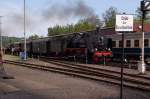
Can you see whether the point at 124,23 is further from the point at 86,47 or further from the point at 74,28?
the point at 74,28

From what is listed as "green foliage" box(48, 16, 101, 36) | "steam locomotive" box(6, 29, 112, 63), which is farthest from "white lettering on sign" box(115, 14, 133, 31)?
"green foliage" box(48, 16, 101, 36)

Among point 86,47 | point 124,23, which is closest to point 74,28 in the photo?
point 86,47

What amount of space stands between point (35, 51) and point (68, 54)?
15374 millimetres

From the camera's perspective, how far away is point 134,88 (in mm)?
18172

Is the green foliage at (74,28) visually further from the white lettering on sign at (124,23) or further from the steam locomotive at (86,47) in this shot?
the white lettering on sign at (124,23)

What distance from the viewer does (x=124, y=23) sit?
12.3 metres

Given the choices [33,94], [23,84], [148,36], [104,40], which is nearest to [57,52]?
[104,40]

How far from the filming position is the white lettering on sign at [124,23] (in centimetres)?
1234

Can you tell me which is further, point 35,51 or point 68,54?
point 35,51

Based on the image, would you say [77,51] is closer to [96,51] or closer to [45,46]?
[96,51]

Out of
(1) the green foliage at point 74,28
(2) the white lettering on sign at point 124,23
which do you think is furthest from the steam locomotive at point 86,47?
(1) the green foliage at point 74,28

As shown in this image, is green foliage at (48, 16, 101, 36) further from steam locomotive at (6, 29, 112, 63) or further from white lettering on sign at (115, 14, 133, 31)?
white lettering on sign at (115, 14, 133, 31)

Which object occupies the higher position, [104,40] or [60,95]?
[104,40]

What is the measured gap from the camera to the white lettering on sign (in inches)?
486
